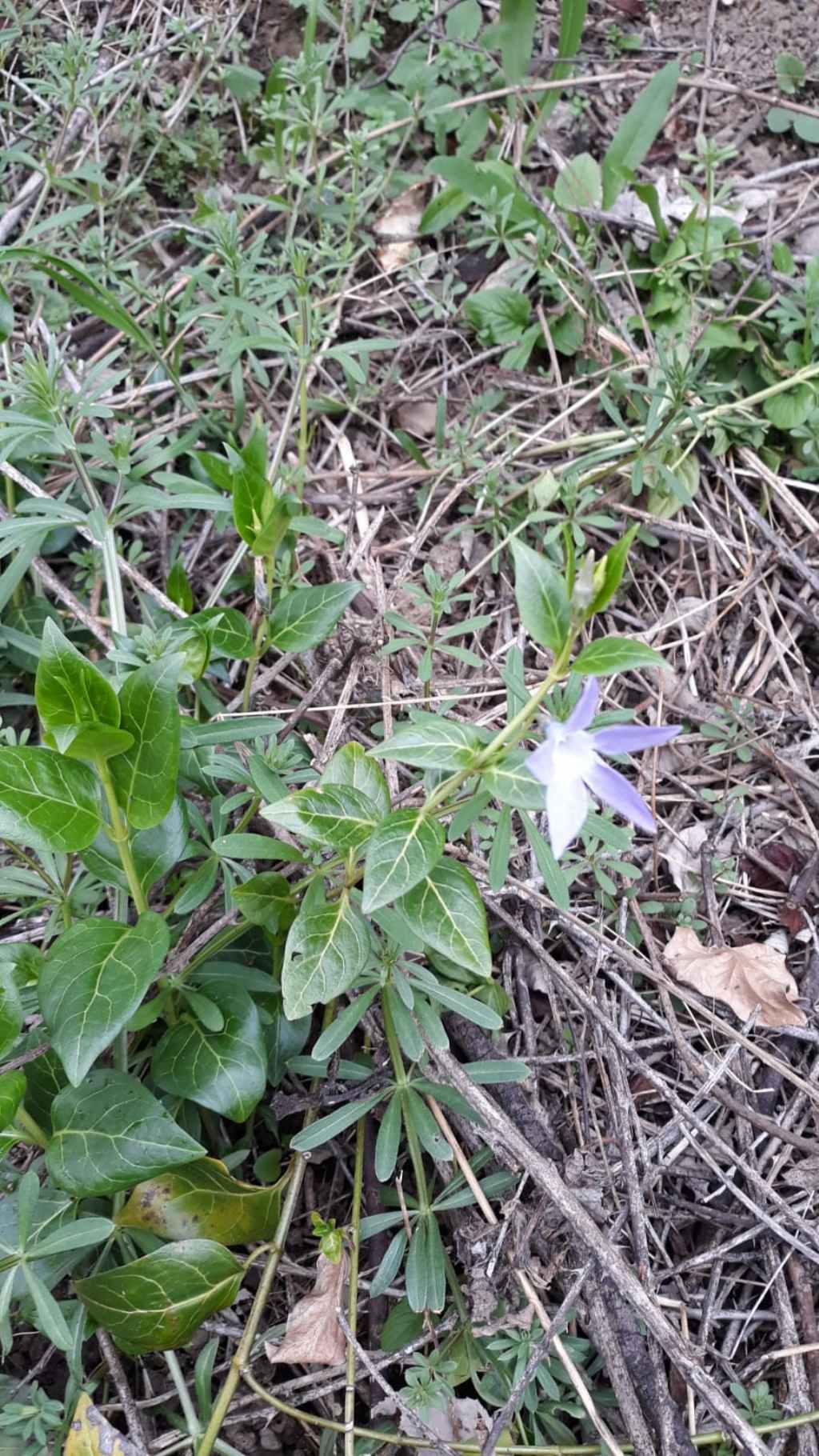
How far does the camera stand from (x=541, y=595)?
1453mm

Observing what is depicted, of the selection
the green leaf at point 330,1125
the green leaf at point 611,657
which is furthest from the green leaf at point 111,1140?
the green leaf at point 611,657

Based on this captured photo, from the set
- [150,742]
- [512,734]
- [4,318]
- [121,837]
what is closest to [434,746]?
[512,734]

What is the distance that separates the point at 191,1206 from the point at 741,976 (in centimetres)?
121

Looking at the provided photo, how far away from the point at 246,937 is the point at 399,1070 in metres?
0.43

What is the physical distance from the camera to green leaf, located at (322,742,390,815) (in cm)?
186

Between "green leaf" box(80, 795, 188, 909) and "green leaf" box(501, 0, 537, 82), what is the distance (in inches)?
102

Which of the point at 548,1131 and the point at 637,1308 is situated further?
the point at 548,1131

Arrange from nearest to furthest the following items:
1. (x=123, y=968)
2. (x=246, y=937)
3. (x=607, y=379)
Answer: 1. (x=123, y=968)
2. (x=246, y=937)
3. (x=607, y=379)

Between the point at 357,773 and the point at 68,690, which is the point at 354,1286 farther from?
the point at 68,690

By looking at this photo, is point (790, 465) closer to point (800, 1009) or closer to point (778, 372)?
point (778, 372)

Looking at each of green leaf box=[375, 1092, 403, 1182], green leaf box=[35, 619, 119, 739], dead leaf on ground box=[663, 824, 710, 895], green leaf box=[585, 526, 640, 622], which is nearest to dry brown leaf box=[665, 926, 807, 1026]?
dead leaf on ground box=[663, 824, 710, 895]

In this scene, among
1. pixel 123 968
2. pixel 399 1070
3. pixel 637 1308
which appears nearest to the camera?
pixel 123 968

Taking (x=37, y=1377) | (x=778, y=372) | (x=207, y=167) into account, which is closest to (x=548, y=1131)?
(x=37, y=1377)

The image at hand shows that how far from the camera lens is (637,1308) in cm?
177
